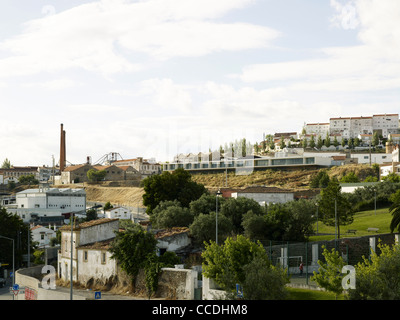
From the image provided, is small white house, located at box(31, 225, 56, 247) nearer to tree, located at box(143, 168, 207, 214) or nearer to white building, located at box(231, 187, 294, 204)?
tree, located at box(143, 168, 207, 214)

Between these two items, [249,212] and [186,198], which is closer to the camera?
[249,212]

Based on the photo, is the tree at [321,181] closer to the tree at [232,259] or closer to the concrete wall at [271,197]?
the concrete wall at [271,197]

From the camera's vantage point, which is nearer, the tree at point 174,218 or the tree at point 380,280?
the tree at point 380,280

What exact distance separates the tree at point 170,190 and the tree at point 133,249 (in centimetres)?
3428

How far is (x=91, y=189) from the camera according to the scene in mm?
168250

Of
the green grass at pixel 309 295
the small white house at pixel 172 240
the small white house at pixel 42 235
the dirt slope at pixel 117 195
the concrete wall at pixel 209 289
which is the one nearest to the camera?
the green grass at pixel 309 295

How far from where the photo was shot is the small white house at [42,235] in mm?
88875

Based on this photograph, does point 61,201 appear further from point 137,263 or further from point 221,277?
point 221,277

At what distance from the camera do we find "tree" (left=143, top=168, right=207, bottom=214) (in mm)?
77812

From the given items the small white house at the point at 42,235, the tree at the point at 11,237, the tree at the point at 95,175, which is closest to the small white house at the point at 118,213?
the small white house at the point at 42,235

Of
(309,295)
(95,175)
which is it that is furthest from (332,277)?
(95,175)

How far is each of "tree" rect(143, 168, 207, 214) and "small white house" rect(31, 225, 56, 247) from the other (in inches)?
850
